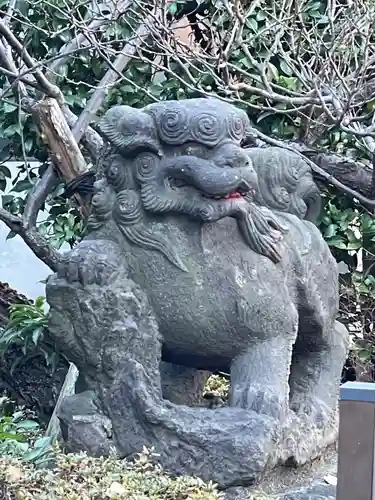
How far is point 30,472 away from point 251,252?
97 centimetres

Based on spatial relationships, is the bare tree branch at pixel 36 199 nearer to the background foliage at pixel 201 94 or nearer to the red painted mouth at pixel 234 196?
the background foliage at pixel 201 94

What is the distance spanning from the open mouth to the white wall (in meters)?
4.47

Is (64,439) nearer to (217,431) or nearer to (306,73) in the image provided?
(217,431)

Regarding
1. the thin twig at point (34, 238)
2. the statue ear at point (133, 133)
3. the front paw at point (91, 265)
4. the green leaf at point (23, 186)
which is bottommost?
the front paw at point (91, 265)

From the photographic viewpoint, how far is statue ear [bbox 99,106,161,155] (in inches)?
120

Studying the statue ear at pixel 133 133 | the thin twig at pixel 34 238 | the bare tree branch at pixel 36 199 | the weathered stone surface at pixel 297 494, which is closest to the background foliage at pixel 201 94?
the bare tree branch at pixel 36 199

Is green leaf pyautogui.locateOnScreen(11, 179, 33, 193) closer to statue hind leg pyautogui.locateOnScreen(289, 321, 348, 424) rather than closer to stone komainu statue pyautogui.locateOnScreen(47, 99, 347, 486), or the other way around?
stone komainu statue pyautogui.locateOnScreen(47, 99, 347, 486)

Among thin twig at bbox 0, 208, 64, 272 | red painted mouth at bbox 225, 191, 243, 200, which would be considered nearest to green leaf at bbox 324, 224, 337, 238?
thin twig at bbox 0, 208, 64, 272

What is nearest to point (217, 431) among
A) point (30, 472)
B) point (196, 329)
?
point (196, 329)

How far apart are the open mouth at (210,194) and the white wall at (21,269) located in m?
4.47

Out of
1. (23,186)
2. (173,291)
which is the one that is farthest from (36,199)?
(173,291)

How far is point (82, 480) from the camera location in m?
2.69

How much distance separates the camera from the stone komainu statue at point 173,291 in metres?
2.97

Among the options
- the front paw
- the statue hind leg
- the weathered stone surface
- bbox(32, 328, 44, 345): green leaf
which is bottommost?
the weathered stone surface
